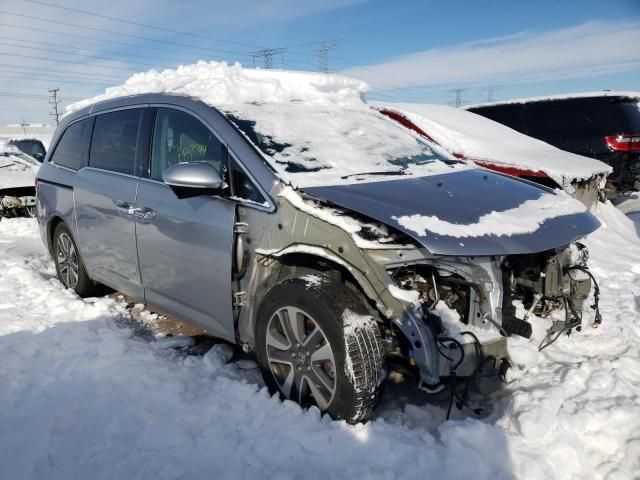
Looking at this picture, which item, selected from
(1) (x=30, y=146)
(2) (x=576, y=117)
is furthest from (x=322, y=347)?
(1) (x=30, y=146)

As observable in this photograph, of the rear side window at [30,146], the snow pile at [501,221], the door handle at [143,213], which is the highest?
the rear side window at [30,146]

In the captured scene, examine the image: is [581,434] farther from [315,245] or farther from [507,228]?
[315,245]

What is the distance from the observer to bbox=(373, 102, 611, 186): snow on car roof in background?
6.10 metres

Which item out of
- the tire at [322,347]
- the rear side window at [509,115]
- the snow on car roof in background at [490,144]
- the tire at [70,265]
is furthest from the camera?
the rear side window at [509,115]

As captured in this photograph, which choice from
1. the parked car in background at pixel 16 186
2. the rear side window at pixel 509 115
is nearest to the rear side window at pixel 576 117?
the rear side window at pixel 509 115

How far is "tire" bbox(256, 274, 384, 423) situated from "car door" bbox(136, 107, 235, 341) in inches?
15.0

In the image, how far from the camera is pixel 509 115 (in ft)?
33.2

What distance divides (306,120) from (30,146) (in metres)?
11.2

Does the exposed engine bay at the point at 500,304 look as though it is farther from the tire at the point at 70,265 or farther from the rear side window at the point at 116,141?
the tire at the point at 70,265

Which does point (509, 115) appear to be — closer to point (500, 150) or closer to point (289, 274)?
point (500, 150)

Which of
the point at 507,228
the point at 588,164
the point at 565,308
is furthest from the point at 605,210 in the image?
the point at 507,228

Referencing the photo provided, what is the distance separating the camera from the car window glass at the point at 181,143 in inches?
124

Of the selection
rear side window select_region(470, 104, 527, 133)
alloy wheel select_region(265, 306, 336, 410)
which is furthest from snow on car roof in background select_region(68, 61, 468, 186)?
rear side window select_region(470, 104, 527, 133)

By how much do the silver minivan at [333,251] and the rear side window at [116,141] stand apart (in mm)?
25
